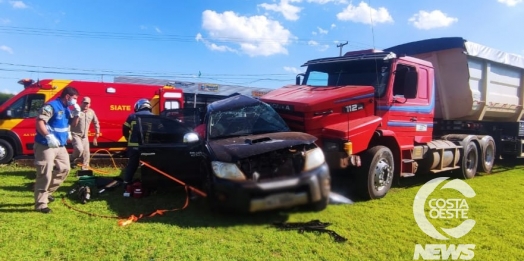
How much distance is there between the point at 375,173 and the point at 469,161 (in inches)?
241

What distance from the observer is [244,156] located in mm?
1887

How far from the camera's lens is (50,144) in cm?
495

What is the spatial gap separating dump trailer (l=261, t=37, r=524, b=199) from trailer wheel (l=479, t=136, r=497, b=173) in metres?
0.03

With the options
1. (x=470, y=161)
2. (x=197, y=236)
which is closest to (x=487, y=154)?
(x=470, y=161)

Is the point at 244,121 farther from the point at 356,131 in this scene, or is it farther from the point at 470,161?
the point at 470,161

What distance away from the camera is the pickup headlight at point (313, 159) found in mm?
1778

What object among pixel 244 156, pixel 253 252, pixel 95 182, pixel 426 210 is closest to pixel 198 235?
pixel 253 252

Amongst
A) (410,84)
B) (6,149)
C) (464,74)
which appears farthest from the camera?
(6,149)

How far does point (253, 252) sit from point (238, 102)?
1.34m

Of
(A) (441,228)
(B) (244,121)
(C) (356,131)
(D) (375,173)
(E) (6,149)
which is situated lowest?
(A) (441,228)

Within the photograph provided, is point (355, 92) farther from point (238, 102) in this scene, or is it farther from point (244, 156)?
point (244, 156)

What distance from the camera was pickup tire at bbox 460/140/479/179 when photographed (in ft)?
28.1

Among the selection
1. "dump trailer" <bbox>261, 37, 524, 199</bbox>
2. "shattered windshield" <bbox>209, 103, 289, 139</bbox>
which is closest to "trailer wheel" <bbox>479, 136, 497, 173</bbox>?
"dump trailer" <bbox>261, 37, 524, 199</bbox>

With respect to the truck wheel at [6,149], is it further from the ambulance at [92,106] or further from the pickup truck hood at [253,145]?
the pickup truck hood at [253,145]
